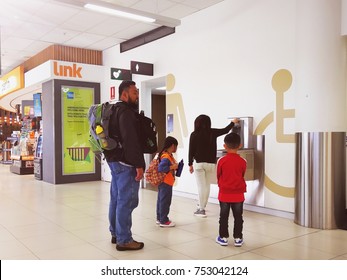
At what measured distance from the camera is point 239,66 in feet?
17.6

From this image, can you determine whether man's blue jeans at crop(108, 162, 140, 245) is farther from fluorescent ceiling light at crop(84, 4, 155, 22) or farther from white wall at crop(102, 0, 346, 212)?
fluorescent ceiling light at crop(84, 4, 155, 22)

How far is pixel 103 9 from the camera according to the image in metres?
4.96

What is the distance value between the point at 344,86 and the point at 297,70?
1.84 feet

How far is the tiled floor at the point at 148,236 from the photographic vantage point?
10.6 feet

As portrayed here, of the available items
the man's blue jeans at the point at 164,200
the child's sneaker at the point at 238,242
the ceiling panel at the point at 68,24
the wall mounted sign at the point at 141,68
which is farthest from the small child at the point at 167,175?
the wall mounted sign at the point at 141,68

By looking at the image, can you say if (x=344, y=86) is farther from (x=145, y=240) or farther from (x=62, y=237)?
(x=62, y=237)

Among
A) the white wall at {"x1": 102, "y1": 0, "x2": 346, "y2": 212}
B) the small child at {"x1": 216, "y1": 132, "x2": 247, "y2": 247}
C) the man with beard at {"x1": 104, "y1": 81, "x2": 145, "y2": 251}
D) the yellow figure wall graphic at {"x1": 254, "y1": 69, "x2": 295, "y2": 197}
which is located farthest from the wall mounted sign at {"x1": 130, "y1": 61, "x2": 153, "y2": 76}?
the small child at {"x1": 216, "y1": 132, "x2": 247, "y2": 247}

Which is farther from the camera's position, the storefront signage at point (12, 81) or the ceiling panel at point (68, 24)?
the storefront signage at point (12, 81)

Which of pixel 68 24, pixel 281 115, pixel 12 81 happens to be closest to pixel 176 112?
pixel 281 115

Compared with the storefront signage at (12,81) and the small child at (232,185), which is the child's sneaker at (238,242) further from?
the storefront signage at (12,81)

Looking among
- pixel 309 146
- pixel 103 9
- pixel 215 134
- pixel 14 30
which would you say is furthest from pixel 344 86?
pixel 14 30

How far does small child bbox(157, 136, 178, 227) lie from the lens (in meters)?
4.03

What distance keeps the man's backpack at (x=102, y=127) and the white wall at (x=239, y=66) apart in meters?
2.41

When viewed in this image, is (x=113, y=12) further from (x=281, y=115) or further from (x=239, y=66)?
(x=281, y=115)
